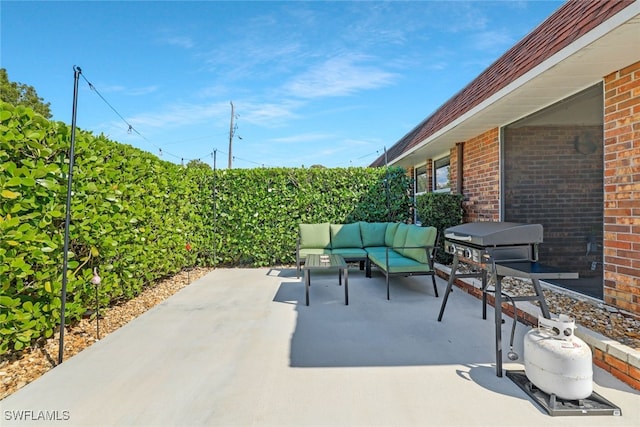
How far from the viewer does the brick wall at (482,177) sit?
5582mm

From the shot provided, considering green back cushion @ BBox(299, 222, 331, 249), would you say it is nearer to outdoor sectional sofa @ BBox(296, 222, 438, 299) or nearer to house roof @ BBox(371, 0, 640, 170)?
outdoor sectional sofa @ BBox(296, 222, 438, 299)

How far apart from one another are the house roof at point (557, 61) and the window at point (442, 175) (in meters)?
2.32

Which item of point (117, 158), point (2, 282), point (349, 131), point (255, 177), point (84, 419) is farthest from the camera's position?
point (349, 131)

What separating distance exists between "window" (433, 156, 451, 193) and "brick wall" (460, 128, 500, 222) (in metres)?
1.08

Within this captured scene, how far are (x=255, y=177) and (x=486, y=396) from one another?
19.2 ft

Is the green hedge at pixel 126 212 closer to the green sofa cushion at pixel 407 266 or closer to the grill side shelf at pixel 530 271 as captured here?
the green sofa cushion at pixel 407 266

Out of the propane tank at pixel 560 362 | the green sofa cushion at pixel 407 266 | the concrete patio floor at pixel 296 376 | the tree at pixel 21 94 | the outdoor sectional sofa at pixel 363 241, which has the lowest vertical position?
the concrete patio floor at pixel 296 376

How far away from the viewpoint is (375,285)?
539cm

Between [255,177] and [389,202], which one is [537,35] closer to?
[389,202]

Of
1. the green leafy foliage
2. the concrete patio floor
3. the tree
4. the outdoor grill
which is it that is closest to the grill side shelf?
the outdoor grill

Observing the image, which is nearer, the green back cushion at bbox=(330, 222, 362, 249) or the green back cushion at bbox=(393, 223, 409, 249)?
the green back cushion at bbox=(393, 223, 409, 249)

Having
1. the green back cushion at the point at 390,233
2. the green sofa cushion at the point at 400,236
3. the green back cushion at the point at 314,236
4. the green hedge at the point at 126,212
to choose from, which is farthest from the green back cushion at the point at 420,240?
the green hedge at the point at 126,212

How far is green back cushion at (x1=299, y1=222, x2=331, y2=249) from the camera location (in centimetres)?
648

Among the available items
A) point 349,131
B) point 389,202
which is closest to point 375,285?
point 389,202
